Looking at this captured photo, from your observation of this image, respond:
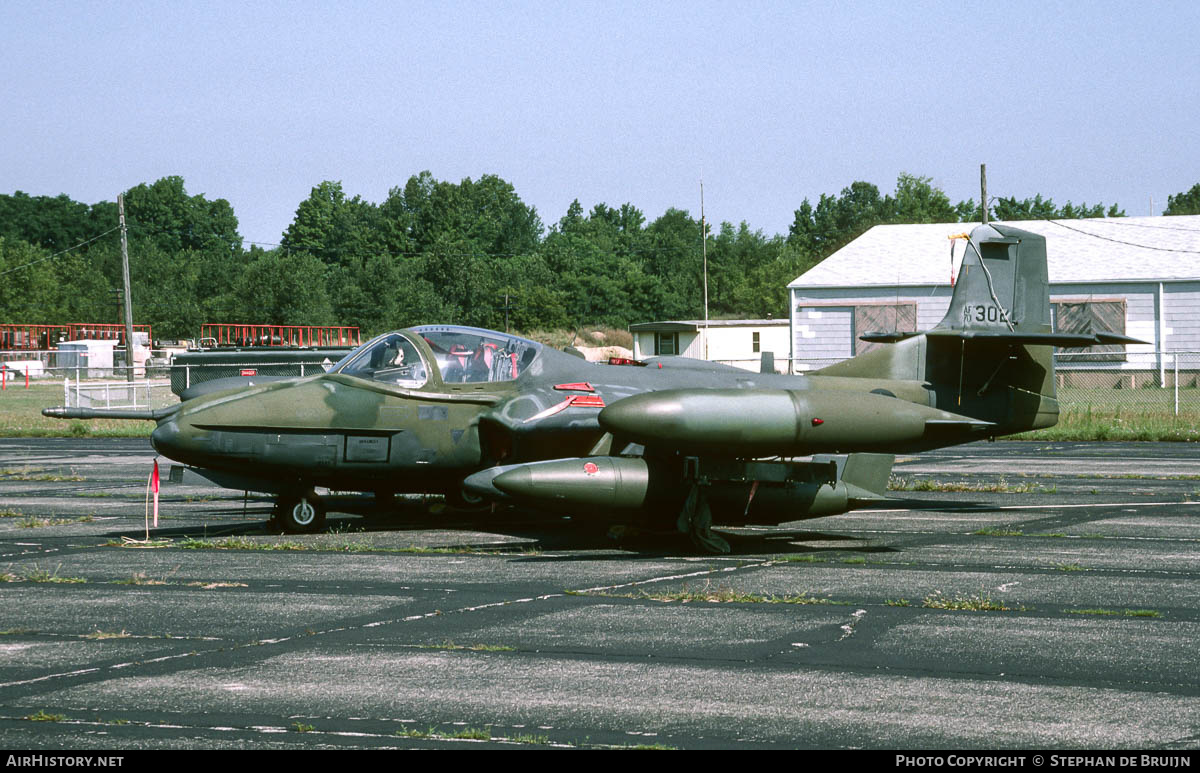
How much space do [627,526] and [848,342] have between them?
36.8 metres

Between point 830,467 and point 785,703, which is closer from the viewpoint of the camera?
point 785,703

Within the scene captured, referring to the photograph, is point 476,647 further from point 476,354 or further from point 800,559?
point 476,354

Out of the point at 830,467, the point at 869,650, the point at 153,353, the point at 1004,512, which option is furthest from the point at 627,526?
the point at 153,353

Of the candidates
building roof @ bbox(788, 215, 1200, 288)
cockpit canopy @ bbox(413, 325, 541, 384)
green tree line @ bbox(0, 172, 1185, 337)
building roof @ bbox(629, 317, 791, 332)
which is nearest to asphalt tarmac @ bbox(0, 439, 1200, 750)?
cockpit canopy @ bbox(413, 325, 541, 384)

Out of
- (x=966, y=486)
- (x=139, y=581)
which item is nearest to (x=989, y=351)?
(x=966, y=486)

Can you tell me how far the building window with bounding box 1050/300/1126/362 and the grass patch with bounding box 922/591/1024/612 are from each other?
40.4 metres

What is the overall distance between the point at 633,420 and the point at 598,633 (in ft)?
11.5

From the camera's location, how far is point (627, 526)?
53.2 ft

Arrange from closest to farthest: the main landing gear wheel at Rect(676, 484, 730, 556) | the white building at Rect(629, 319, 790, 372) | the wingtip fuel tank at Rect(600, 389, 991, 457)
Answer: the wingtip fuel tank at Rect(600, 389, 991, 457)
the main landing gear wheel at Rect(676, 484, 730, 556)
the white building at Rect(629, 319, 790, 372)

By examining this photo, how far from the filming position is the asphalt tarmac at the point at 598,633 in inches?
289

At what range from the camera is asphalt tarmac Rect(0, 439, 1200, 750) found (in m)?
7.34

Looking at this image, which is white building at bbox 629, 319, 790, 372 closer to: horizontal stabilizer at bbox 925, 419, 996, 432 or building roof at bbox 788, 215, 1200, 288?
building roof at bbox 788, 215, 1200, 288
